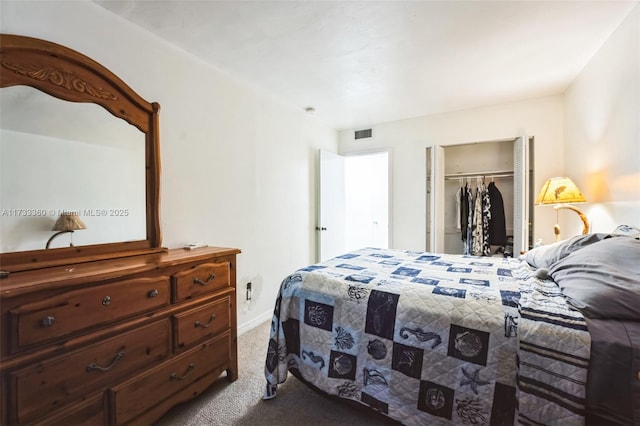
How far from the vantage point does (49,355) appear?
1082 mm

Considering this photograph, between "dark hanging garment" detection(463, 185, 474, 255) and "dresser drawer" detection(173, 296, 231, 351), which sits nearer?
"dresser drawer" detection(173, 296, 231, 351)

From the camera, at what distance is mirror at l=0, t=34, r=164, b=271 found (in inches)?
51.9

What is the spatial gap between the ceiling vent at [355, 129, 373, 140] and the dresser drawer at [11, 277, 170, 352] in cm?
356

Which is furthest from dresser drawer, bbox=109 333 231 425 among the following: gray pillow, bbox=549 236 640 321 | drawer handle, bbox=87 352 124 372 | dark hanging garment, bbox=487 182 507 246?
dark hanging garment, bbox=487 182 507 246

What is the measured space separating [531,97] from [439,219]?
5.65 ft

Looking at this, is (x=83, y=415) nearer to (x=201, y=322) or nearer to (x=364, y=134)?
(x=201, y=322)

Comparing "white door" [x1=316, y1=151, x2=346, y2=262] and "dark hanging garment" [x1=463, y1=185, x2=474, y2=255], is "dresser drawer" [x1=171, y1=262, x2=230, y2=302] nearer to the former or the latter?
"white door" [x1=316, y1=151, x2=346, y2=262]

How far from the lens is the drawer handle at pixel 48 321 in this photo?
1069mm

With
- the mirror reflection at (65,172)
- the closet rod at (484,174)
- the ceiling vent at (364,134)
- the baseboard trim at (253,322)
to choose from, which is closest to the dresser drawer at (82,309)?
the mirror reflection at (65,172)

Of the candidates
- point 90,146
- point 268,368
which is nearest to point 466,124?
point 268,368

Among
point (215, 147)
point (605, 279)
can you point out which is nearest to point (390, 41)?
point (215, 147)

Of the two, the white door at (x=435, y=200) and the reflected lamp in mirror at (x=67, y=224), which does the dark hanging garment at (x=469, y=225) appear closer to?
the white door at (x=435, y=200)

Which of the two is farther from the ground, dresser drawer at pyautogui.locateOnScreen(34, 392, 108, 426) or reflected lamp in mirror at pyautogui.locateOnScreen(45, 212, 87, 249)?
reflected lamp in mirror at pyautogui.locateOnScreen(45, 212, 87, 249)

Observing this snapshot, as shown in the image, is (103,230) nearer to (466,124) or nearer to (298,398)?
(298,398)
